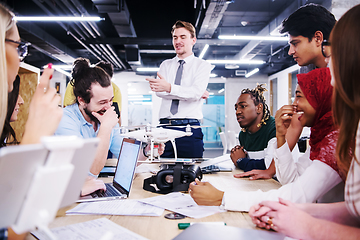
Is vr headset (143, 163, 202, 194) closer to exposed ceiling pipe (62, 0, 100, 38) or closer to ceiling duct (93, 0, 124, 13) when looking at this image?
ceiling duct (93, 0, 124, 13)

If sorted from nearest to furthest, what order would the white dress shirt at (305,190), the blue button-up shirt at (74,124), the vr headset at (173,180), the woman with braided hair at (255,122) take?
the white dress shirt at (305,190) < the vr headset at (173,180) < the blue button-up shirt at (74,124) < the woman with braided hair at (255,122)

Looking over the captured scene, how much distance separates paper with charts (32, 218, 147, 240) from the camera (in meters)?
0.75

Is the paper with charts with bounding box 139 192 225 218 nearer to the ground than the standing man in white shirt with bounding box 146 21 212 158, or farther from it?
nearer to the ground

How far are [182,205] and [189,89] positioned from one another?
134 centimetres

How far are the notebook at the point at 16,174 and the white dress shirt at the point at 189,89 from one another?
179cm

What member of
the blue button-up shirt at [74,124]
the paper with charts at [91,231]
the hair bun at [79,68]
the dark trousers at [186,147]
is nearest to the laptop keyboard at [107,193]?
the paper with charts at [91,231]

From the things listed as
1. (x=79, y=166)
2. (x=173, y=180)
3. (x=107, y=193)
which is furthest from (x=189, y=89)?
(x=79, y=166)

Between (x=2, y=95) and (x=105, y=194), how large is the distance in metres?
0.68

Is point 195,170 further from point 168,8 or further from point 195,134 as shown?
point 168,8

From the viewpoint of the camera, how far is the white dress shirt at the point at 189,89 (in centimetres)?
225

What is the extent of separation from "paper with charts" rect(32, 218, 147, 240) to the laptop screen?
309 millimetres

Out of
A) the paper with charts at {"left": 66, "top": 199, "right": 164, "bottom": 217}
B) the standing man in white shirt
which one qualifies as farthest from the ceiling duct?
the paper with charts at {"left": 66, "top": 199, "right": 164, "bottom": 217}

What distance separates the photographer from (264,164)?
178cm

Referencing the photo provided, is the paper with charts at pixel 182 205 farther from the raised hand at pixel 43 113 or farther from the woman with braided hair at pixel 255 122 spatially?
the woman with braided hair at pixel 255 122
